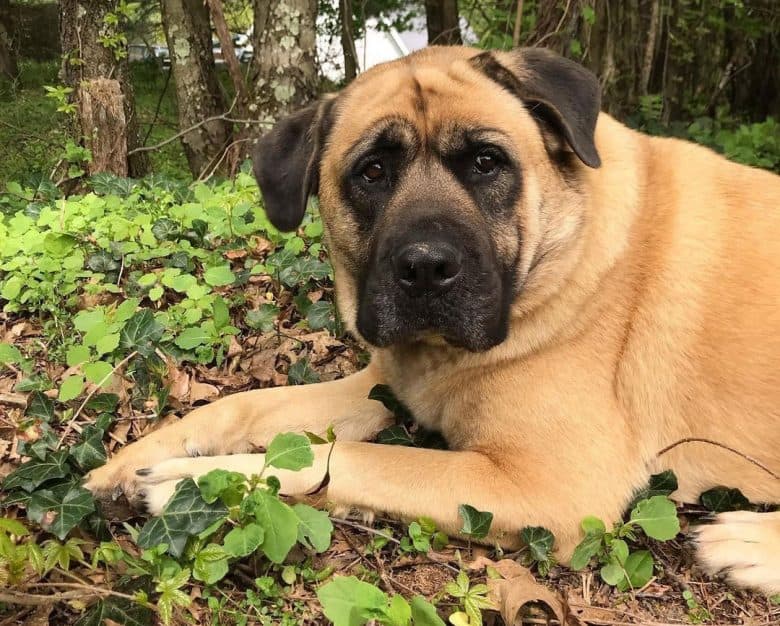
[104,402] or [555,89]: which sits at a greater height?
A: [555,89]

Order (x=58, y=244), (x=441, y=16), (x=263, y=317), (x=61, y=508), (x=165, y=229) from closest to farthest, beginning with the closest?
(x=61, y=508)
(x=263, y=317)
(x=58, y=244)
(x=165, y=229)
(x=441, y=16)

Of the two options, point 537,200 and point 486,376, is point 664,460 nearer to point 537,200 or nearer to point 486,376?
point 486,376

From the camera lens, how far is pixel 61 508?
7.36 feet

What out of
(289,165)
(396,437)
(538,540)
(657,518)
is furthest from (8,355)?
(657,518)

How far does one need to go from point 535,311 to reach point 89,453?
1.85 meters

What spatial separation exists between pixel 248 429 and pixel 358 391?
0.55 meters

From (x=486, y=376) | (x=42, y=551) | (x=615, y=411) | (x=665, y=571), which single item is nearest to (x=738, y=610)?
(x=665, y=571)

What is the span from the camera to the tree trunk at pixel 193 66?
829cm

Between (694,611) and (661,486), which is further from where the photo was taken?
(661,486)

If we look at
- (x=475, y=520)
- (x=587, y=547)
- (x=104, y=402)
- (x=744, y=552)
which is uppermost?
(x=104, y=402)

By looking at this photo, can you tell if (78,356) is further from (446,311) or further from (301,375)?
(446,311)

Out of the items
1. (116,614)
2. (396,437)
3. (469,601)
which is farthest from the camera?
(396,437)

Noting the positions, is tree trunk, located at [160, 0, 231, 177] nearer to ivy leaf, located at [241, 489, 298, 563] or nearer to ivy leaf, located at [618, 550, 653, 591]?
ivy leaf, located at [241, 489, 298, 563]

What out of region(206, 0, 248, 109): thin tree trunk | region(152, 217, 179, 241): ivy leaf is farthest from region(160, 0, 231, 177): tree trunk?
region(152, 217, 179, 241): ivy leaf
